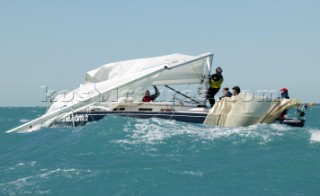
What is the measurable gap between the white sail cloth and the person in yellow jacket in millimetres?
2334

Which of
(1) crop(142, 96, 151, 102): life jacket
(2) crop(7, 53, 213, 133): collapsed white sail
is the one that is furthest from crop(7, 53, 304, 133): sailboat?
(1) crop(142, 96, 151, 102): life jacket

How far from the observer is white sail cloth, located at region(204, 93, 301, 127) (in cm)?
1753

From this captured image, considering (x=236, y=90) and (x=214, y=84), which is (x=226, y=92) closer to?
(x=236, y=90)

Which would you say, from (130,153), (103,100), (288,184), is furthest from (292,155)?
(103,100)

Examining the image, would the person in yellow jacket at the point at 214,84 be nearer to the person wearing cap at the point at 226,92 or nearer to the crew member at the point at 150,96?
the person wearing cap at the point at 226,92

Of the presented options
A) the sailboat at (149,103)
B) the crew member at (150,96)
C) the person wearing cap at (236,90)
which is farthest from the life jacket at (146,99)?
the person wearing cap at (236,90)

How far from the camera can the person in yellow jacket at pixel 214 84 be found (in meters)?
20.4

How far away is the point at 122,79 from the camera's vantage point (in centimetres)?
2017

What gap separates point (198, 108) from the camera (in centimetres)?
1923

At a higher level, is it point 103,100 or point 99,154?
point 103,100

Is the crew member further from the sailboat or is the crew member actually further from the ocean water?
the ocean water

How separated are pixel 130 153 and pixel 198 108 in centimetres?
727

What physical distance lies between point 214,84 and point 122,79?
371 cm

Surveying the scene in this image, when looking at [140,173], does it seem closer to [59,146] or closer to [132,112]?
[59,146]
